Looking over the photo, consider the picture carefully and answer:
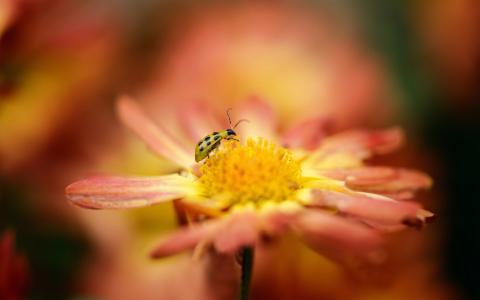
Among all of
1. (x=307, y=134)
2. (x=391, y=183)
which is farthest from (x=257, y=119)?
(x=391, y=183)

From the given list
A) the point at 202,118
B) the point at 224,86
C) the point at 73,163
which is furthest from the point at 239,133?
the point at 224,86

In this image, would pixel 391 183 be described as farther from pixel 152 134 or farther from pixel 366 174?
pixel 152 134

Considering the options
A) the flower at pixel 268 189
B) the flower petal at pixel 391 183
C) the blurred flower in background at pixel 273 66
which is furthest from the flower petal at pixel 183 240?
the blurred flower in background at pixel 273 66

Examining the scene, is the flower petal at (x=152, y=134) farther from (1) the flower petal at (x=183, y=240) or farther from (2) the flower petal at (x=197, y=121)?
(1) the flower petal at (x=183, y=240)

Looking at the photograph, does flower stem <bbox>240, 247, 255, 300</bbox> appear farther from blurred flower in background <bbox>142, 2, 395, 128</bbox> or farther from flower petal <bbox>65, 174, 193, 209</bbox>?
blurred flower in background <bbox>142, 2, 395, 128</bbox>

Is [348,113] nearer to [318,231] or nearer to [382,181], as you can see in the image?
[382,181]

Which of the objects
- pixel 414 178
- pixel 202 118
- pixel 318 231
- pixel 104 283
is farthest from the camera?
pixel 104 283
